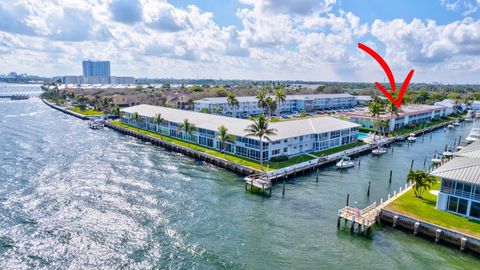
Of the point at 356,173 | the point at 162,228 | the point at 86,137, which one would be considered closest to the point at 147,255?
the point at 162,228

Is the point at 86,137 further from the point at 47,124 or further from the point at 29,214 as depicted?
the point at 29,214

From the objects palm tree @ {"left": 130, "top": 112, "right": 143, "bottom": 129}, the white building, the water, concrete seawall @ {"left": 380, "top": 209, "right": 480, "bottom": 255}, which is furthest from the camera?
the white building

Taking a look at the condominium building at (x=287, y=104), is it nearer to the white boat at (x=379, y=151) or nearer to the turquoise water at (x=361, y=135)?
the turquoise water at (x=361, y=135)

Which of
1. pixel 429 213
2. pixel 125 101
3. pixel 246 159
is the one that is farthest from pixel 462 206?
pixel 125 101

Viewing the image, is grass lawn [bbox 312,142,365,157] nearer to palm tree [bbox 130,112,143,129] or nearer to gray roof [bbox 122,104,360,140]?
gray roof [bbox 122,104,360,140]

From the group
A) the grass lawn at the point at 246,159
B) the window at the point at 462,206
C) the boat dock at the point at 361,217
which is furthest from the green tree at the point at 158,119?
the window at the point at 462,206

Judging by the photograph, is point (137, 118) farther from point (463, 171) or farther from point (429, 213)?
point (463, 171)

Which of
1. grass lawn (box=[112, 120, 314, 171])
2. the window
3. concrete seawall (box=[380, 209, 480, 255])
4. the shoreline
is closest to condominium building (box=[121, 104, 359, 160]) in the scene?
grass lawn (box=[112, 120, 314, 171])
